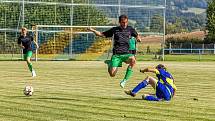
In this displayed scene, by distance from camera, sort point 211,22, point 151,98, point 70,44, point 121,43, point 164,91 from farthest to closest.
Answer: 1. point 211,22
2. point 70,44
3. point 121,43
4. point 151,98
5. point 164,91

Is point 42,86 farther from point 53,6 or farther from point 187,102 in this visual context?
point 53,6

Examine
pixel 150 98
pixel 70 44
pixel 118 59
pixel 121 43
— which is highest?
pixel 121 43

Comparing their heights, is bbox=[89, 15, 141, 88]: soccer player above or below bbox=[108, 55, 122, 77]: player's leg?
above

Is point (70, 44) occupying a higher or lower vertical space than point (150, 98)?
lower

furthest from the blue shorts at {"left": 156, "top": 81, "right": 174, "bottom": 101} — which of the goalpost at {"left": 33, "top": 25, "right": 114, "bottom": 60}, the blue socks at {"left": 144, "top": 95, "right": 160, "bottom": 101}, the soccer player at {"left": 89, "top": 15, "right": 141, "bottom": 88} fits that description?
the goalpost at {"left": 33, "top": 25, "right": 114, "bottom": 60}

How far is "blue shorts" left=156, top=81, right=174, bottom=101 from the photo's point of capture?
43.4 ft

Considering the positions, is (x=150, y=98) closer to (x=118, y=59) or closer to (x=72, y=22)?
(x=118, y=59)

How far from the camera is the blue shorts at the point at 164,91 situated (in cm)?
1323

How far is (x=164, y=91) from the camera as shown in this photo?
522 inches

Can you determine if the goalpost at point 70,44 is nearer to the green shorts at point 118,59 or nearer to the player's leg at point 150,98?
the green shorts at point 118,59

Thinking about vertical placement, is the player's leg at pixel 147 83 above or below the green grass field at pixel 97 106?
above

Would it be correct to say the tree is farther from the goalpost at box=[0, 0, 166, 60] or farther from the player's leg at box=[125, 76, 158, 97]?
the player's leg at box=[125, 76, 158, 97]

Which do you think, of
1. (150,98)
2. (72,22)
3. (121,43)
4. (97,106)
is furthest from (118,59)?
(72,22)

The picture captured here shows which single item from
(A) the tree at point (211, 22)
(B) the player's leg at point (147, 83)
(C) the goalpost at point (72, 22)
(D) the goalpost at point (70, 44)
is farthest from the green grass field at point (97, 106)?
(A) the tree at point (211, 22)
